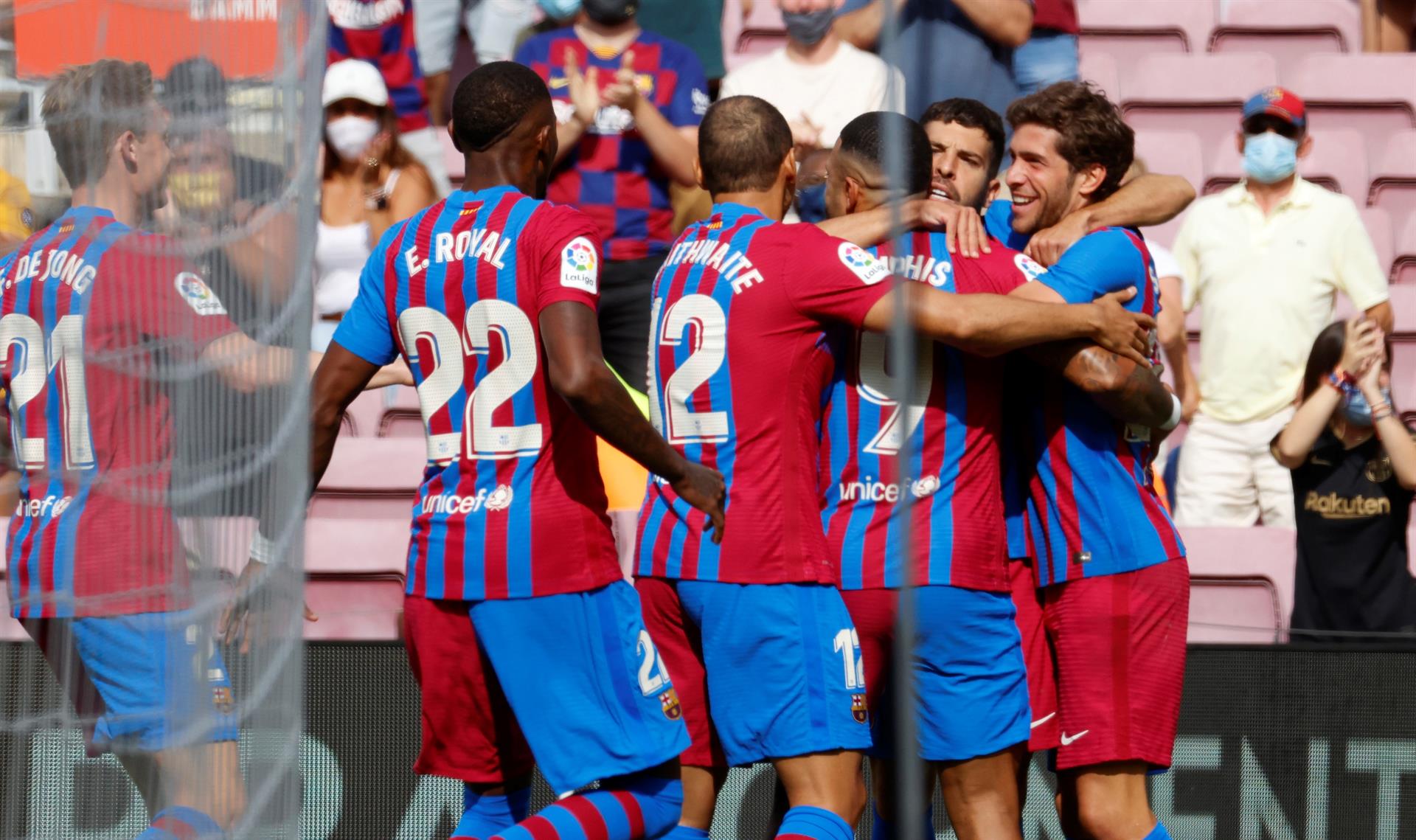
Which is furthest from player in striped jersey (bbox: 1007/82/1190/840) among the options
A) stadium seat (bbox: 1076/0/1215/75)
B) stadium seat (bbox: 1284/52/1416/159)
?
stadium seat (bbox: 1076/0/1215/75)

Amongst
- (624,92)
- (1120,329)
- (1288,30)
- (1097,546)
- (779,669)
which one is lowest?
(779,669)

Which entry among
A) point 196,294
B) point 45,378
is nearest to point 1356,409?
point 196,294

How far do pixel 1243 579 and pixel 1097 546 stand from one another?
1.76 meters

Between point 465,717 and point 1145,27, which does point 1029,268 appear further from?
point 1145,27

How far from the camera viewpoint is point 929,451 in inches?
131

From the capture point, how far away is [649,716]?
3.21 meters

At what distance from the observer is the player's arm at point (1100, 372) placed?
3.23 metres

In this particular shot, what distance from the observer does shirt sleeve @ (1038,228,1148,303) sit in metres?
3.29

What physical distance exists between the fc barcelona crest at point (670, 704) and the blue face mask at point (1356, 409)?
263 centimetres

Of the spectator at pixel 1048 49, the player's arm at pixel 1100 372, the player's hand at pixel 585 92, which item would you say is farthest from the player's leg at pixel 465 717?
the player's hand at pixel 585 92

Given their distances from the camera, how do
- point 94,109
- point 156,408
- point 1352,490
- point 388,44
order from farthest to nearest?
1. point 388,44
2. point 1352,490
3. point 156,408
4. point 94,109

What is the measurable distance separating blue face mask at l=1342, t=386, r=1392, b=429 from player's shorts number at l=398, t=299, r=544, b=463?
109 inches

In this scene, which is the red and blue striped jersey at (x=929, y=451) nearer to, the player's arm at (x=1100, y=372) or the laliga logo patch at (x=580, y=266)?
the player's arm at (x=1100, y=372)

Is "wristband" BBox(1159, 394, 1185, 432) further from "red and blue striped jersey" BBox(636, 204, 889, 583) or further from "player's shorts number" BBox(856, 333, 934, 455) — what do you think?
"red and blue striped jersey" BBox(636, 204, 889, 583)
